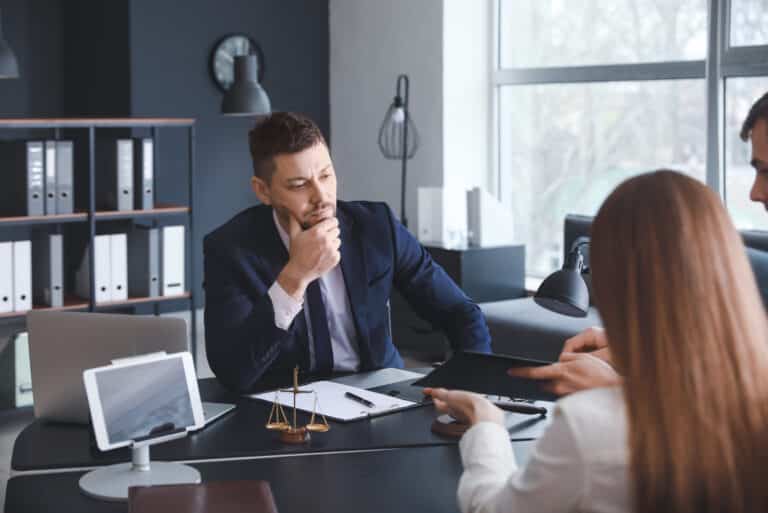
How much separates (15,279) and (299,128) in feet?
8.06

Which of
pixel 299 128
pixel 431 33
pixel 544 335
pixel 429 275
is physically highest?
pixel 431 33

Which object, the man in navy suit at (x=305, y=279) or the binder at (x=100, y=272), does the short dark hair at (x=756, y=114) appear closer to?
the man in navy suit at (x=305, y=279)

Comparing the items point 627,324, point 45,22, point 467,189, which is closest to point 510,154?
point 467,189

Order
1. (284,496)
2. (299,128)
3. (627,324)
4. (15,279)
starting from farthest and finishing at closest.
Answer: (15,279), (299,128), (284,496), (627,324)

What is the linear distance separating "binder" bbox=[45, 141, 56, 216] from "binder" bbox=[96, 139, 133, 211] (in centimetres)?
28

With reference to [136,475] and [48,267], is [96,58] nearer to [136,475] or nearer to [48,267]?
[48,267]

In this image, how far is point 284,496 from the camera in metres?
1.81

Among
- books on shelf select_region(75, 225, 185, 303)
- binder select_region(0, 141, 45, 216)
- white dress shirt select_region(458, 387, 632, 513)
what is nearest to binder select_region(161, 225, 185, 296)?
books on shelf select_region(75, 225, 185, 303)

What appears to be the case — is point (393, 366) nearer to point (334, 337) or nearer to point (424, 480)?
point (334, 337)

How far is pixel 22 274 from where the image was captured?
15.6ft

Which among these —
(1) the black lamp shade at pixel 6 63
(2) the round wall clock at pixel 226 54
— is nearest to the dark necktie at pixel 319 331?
(1) the black lamp shade at pixel 6 63

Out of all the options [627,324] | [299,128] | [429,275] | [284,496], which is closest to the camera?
[627,324]

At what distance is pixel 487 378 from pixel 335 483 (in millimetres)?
438

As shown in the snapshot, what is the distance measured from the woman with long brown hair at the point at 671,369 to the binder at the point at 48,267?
12.7 feet
